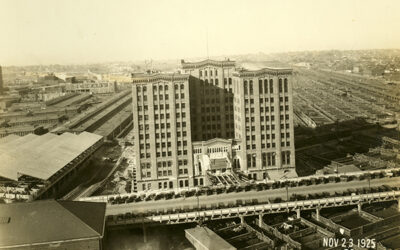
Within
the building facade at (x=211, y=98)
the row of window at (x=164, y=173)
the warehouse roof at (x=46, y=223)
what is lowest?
the row of window at (x=164, y=173)

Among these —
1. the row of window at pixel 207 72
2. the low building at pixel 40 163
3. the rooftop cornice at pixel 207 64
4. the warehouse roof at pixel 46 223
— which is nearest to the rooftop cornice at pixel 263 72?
the rooftop cornice at pixel 207 64

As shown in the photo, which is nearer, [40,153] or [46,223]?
[46,223]

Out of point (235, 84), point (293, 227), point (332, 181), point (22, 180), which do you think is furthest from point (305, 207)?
point (22, 180)

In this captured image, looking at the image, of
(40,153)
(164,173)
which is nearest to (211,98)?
(164,173)

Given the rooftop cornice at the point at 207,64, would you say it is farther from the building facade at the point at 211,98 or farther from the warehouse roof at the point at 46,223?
the warehouse roof at the point at 46,223

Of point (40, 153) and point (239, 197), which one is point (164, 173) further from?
point (40, 153)

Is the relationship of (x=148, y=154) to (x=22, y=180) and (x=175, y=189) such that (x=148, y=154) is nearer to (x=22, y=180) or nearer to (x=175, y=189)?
(x=175, y=189)

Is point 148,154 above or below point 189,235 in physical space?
above
